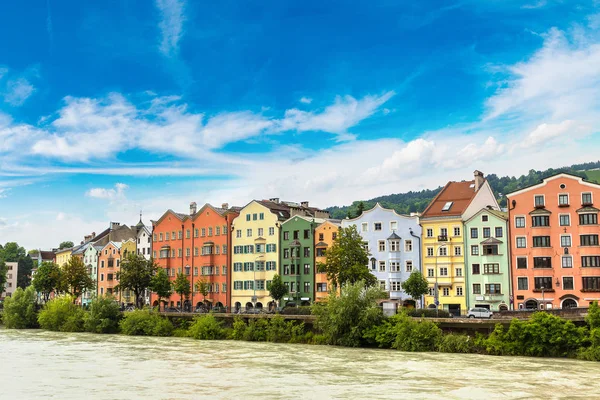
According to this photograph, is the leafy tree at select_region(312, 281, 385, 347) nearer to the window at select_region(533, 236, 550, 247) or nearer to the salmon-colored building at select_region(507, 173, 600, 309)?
the salmon-colored building at select_region(507, 173, 600, 309)

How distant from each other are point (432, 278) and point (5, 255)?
5654 inches

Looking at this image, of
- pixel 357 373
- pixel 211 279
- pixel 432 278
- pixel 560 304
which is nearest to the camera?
pixel 357 373

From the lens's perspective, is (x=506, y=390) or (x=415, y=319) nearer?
(x=506, y=390)

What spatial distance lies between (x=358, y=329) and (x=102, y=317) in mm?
36228

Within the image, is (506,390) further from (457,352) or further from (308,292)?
(308,292)

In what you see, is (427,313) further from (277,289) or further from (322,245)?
(277,289)

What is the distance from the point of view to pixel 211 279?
9919cm

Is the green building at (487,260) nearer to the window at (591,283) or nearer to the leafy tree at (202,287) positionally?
the window at (591,283)

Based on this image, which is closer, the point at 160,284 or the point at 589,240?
the point at 589,240

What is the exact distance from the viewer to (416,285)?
236 feet

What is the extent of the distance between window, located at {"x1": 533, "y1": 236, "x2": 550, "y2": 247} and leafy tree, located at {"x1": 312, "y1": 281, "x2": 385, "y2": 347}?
21.4 meters

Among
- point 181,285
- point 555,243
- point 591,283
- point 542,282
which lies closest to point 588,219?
point 555,243

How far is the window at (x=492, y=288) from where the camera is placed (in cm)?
7400

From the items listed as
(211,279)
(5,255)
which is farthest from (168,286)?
(5,255)
